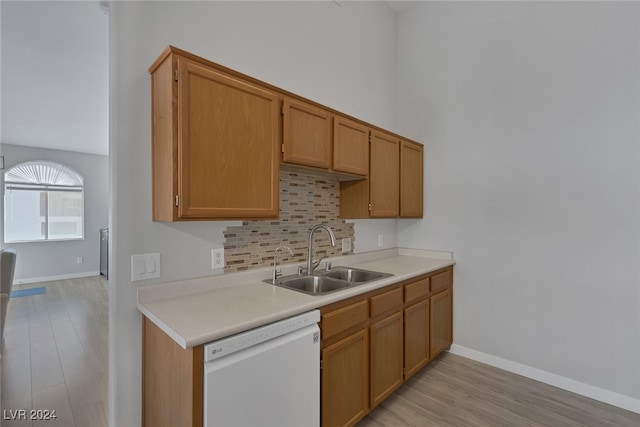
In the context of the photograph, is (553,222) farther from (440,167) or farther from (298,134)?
(298,134)

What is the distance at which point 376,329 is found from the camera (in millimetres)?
1902

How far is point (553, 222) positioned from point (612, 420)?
1.39 m

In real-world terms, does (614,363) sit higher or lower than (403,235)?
lower

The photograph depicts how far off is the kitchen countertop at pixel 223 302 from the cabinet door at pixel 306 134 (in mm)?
805

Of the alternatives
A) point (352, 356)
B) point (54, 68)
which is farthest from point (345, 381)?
point (54, 68)

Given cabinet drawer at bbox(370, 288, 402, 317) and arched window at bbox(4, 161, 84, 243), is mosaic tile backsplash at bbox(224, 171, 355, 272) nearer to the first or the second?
cabinet drawer at bbox(370, 288, 402, 317)

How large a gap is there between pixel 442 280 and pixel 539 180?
3.88ft

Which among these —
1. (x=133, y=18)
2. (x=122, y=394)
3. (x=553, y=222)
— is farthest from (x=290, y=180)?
(x=553, y=222)

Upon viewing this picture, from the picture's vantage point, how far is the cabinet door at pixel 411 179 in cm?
282

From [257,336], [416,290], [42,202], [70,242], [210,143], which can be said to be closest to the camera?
[257,336]

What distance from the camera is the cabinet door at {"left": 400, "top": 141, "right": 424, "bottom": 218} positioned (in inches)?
111

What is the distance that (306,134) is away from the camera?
1888 mm

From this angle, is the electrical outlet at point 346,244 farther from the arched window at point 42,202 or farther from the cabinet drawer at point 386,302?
the arched window at point 42,202

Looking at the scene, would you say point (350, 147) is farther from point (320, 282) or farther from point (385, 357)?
point (385, 357)
